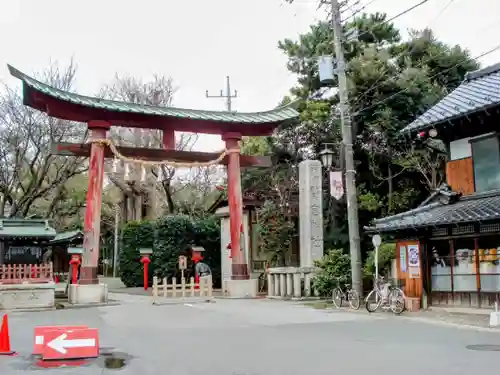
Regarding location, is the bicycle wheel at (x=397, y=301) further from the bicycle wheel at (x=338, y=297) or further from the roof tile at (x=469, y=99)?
the roof tile at (x=469, y=99)

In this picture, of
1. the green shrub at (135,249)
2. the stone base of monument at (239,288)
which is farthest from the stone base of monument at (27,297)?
the green shrub at (135,249)

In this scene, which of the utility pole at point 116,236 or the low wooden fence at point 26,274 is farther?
the utility pole at point 116,236

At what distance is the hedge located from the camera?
33906 millimetres

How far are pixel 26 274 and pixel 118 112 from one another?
7.44 m

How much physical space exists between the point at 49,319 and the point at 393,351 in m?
11.2

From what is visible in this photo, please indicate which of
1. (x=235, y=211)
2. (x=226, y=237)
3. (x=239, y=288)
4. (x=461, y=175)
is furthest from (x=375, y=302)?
(x=226, y=237)

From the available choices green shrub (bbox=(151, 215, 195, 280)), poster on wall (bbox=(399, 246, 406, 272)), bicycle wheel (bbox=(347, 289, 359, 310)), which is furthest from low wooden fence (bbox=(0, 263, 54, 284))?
poster on wall (bbox=(399, 246, 406, 272))

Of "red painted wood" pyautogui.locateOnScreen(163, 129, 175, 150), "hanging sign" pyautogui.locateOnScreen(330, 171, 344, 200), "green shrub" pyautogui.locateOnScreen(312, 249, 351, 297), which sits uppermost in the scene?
"red painted wood" pyautogui.locateOnScreen(163, 129, 175, 150)

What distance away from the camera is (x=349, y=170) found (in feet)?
62.0

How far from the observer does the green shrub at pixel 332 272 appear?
69.6 feet

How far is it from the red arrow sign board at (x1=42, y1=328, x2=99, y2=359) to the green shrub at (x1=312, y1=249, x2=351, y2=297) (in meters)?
13.1

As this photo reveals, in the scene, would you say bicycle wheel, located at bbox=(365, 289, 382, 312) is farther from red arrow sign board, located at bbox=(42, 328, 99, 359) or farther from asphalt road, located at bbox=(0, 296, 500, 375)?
red arrow sign board, located at bbox=(42, 328, 99, 359)

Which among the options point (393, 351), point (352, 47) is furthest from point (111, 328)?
point (352, 47)

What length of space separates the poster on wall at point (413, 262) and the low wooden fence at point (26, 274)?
528 inches
